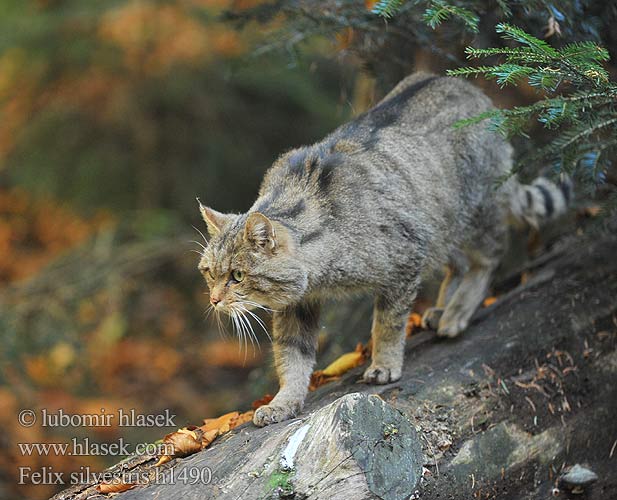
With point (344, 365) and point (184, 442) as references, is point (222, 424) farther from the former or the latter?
point (344, 365)

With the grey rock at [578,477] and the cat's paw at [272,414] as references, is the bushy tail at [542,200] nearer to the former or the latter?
the grey rock at [578,477]

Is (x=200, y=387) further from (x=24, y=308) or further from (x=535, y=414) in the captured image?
(x=535, y=414)

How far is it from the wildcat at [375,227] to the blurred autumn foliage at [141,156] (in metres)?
2.67

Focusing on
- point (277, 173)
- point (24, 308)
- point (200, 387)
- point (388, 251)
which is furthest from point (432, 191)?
point (200, 387)

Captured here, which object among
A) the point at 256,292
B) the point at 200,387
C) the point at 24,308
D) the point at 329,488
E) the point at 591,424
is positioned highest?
the point at 256,292

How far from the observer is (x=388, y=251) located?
3.70 m

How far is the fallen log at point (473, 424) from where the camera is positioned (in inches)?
107

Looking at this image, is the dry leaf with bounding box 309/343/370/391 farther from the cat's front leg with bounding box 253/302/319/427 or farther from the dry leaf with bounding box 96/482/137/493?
the dry leaf with bounding box 96/482/137/493

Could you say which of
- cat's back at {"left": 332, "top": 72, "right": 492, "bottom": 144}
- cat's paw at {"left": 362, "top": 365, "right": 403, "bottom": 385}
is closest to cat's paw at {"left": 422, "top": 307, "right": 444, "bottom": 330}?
cat's paw at {"left": 362, "top": 365, "right": 403, "bottom": 385}

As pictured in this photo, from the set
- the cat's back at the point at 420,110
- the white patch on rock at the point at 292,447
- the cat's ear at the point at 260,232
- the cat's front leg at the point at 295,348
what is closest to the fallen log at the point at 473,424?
the white patch on rock at the point at 292,447

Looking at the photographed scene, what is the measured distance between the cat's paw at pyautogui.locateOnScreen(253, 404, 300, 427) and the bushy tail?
2084 mm

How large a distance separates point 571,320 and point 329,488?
6.22 ft

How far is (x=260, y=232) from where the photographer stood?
3.33 metres

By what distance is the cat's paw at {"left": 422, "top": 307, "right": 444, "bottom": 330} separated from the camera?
4.31 meters
